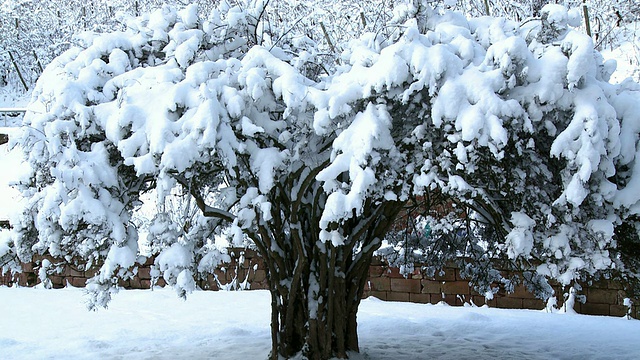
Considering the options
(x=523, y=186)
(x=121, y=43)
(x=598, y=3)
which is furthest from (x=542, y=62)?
(x=598, y=3)

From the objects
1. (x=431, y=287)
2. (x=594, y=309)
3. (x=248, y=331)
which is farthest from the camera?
(x=431, y=287)

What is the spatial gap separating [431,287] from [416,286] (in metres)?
0.23

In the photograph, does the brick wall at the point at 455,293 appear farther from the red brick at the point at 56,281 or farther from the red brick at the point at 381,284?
the red brick at the point at 56,281

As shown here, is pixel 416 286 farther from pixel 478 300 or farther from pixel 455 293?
pixel 478 300

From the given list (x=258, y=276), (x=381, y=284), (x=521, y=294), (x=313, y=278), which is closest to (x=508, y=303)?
(x=521, y=294)

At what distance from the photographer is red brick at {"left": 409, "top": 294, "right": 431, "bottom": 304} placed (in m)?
9.93

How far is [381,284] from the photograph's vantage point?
10.2 metres

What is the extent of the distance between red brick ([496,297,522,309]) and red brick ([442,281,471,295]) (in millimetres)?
457

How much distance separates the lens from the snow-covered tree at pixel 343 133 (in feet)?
11.2

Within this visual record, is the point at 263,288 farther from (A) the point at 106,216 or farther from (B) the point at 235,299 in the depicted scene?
(A) the point at 106,216

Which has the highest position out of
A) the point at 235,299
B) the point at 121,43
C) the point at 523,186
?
the point at 121,43

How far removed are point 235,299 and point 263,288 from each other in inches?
33.2

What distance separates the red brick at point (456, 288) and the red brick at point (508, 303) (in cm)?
46

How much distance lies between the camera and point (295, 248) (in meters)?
5.24
